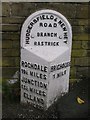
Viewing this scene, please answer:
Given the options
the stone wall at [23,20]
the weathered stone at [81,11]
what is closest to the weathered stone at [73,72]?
the stone wall at [23,20]

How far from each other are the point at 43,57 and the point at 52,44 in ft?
0.79

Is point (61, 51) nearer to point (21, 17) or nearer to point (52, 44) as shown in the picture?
point (52, 44)

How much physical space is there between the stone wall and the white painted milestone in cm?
13

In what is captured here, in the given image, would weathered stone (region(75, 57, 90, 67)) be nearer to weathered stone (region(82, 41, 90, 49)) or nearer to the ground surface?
weathered stone (region(82, 41, 90, 49))

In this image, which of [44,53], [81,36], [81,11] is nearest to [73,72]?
[81,36]

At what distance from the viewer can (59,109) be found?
4.42 metres

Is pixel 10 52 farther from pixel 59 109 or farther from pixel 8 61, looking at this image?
pixel 59 109

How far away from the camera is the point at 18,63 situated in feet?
15.2

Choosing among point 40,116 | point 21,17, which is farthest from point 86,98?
point 21,17

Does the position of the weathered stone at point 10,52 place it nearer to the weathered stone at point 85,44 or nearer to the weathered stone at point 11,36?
the weathered stone at point 11,36

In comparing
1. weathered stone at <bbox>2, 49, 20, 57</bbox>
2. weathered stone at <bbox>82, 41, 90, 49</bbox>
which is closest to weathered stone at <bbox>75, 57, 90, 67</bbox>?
weathered stone at <bbox>82, 41, 90, 49</bbox>

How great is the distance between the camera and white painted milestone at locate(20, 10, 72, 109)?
172 inches

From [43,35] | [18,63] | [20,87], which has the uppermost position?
[43,35]

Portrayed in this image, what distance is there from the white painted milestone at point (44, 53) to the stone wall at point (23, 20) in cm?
13
